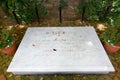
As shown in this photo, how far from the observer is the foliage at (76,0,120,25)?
2.99m

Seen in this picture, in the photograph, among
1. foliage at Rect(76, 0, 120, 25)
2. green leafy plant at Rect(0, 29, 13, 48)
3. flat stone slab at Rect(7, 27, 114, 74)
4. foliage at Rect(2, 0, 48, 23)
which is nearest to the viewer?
flat stone slab at Rect(7, 27, 114, 74)

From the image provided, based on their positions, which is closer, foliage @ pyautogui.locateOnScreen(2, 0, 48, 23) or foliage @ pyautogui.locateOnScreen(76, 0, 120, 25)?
foliage @ pyautogui.locateOnScreen(2, 0, 48, 23)

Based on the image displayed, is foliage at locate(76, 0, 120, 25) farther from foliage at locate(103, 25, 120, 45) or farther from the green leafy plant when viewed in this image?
the green leafy plant

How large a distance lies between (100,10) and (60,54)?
156 centimetres

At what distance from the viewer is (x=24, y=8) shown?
303 centimetres

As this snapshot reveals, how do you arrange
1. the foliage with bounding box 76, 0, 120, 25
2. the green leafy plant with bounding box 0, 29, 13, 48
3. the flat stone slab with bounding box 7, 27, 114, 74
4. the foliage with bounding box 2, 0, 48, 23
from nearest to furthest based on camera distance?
1. the flat stone slab with bounding box 7, 27, 114, 74
2. the green leafy plant with bounding box 0, 29, 13, 48
3. the foliage with bounding box 2, 0, 48, 23
4. the foliage with bounding box 76, 0, 120, 25

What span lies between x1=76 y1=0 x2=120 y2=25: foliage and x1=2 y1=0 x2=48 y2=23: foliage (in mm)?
1010

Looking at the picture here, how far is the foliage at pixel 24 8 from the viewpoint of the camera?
2.75 m

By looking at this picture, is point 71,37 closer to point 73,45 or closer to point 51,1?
point 73,45

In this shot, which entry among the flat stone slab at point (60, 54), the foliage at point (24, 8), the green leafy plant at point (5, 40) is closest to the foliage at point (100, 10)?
the flat stone slab at point (60, 54)

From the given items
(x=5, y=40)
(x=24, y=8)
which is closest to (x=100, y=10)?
(x=24, y=8)

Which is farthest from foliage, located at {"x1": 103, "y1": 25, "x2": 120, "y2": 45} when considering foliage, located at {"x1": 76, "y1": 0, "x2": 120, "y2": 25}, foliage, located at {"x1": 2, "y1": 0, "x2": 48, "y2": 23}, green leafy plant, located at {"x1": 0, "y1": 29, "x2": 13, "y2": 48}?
green leafy plant, located at {"x1": 0, "y1": 29, "x2": 13, "y2": 48}

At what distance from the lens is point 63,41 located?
2662 mm

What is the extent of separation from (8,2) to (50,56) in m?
1.41
